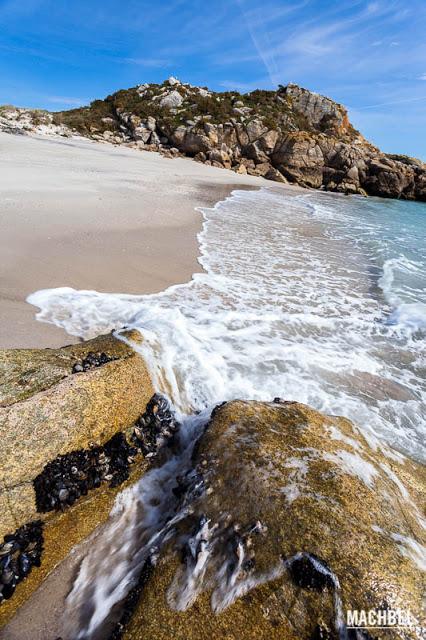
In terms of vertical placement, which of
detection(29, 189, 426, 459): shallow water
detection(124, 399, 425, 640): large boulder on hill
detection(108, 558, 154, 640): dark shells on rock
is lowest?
detection(29, 189, 426, 459): shallow water

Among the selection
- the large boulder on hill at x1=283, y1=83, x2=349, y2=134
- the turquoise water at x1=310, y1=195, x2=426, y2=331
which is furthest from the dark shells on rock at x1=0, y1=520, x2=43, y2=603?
the large boulder on hill at x1=283, y1=83, x2=349, y2=134

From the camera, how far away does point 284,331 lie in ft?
20.5

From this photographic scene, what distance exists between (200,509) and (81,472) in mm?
1093

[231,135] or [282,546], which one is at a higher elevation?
[231,135]

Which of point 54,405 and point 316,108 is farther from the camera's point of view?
point 316,108

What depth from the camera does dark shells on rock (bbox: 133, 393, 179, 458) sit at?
10.4ft

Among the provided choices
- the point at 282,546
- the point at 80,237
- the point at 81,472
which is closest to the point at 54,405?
the point at 81,472

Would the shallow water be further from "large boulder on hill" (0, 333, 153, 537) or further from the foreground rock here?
the foreground rock

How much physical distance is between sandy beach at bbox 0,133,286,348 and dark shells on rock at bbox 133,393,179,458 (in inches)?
88.1

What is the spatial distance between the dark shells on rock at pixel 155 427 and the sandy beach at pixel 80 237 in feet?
7.34

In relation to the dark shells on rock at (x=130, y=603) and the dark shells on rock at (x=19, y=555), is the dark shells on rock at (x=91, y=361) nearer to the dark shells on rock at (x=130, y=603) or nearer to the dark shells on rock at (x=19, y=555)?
the dark shells on rock at (x=19, y=555)

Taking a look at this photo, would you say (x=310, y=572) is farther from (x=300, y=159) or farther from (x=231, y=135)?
(x=231, y=135)

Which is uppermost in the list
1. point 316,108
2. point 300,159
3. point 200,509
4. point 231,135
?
point 316,108

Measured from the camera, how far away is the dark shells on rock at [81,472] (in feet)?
8.49
